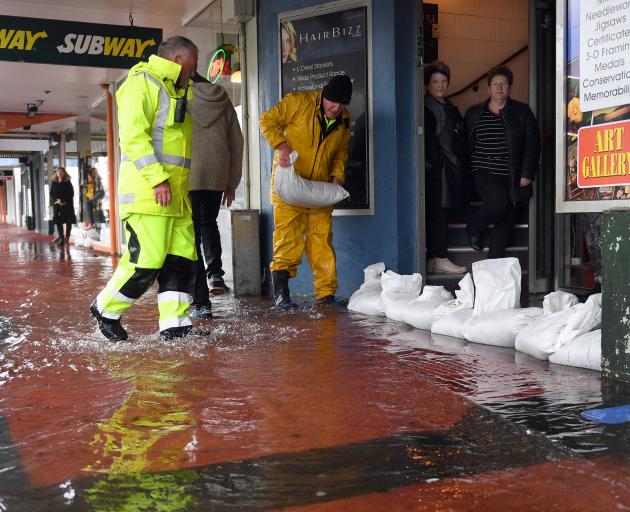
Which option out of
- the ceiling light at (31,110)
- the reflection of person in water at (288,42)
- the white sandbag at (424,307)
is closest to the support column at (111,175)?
the ceiling light at (31,110)

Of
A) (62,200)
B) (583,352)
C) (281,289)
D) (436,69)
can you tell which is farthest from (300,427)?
(62,200)

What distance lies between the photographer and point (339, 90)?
5.45 metres

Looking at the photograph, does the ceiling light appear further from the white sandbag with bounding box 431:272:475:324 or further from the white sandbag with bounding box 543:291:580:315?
the white sandbag with bounding box 543:291:580:315

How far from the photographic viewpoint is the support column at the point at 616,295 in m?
3.26

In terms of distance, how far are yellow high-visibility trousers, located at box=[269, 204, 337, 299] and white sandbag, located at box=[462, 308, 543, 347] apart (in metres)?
1.73

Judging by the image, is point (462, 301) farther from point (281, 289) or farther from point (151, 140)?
point (151, 140)

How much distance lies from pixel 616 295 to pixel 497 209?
2.75 meters

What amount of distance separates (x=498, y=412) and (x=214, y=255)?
4342 millimetres

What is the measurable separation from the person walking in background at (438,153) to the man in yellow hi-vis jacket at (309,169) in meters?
0.76

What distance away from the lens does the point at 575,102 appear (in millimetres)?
3717

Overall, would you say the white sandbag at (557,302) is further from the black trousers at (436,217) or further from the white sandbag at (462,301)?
the black trousers at (436,217)

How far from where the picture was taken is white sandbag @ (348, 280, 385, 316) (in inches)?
211

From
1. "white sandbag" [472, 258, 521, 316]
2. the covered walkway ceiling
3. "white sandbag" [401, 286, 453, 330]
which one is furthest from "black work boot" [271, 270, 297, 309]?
the covered walkway ceiling

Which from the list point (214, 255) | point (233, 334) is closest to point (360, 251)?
point (214, 255)
